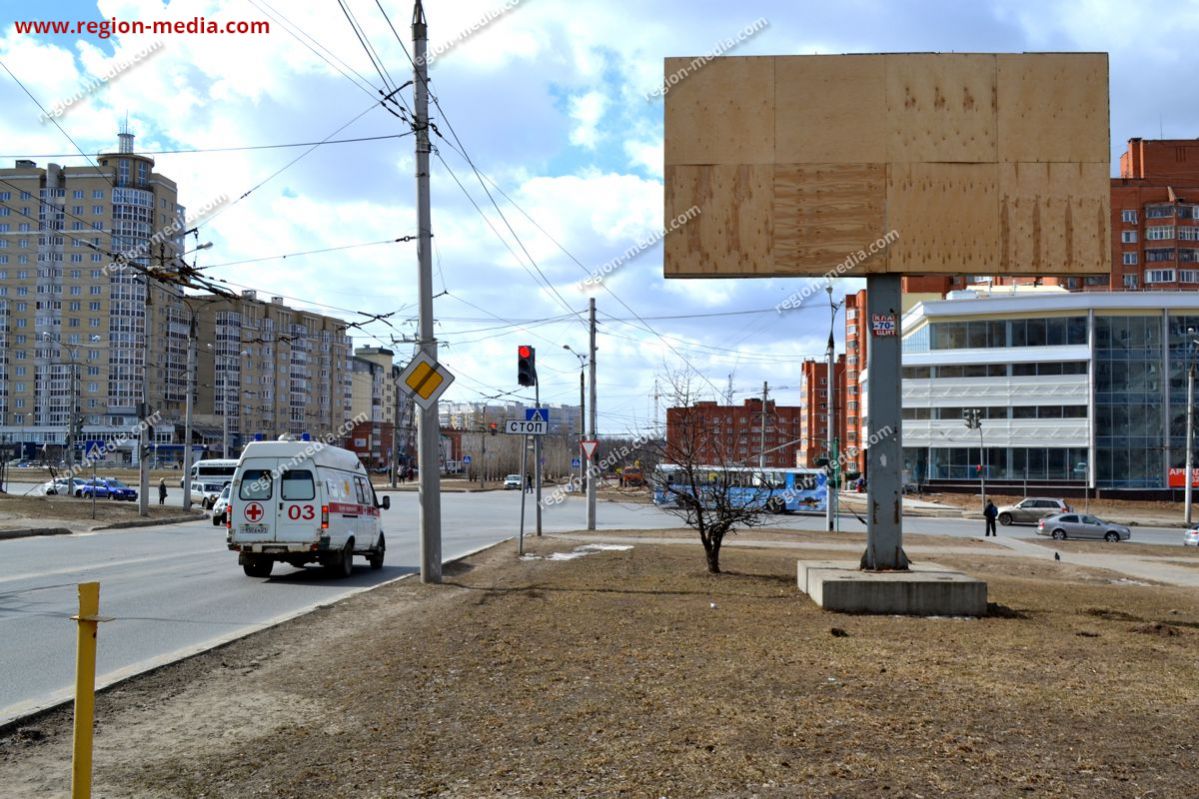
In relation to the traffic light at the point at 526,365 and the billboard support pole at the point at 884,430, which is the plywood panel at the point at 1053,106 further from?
the traffic light at the point at 526,365

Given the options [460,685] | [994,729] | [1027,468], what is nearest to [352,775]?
[460,685]

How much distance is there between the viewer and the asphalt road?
905 cm

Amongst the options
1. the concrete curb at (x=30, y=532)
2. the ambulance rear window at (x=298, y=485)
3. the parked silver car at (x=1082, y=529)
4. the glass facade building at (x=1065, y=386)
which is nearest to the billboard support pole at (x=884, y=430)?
the ambulance rear window at (x=298, y=485)

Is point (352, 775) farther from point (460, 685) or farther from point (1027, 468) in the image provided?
point (1027, 468)

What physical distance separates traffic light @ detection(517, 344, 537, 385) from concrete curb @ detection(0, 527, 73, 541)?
605 inches

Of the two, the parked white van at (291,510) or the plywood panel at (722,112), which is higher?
the plywood panel at (722,112)

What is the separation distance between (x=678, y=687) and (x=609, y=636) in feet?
8.52

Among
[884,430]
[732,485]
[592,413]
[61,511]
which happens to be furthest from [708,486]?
[61,511]

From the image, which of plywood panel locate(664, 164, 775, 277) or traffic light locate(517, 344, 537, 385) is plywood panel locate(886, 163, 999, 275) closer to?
plywood panel locate(664, 164, 775, 277)

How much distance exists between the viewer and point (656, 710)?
265 inches

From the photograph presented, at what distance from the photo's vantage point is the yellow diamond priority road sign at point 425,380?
50.9ft

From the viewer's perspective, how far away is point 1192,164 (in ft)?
349

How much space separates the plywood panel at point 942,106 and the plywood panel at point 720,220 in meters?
1.97

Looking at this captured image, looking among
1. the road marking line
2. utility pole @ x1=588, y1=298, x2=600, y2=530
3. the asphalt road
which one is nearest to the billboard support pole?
the asphalt road
